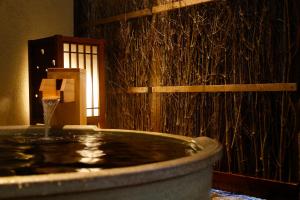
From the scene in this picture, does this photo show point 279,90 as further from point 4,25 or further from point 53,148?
point 4,25

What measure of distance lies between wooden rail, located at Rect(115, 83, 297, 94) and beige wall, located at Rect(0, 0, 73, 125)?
199 centimetres

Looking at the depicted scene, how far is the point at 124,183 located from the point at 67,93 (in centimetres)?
298

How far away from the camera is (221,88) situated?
4.95 metres

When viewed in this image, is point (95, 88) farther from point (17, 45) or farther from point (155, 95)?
point (17, 45)

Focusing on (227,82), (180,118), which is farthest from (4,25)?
(227,82)

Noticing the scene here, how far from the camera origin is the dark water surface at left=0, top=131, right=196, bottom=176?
2492mm

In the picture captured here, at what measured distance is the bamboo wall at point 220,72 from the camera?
4.40 meters

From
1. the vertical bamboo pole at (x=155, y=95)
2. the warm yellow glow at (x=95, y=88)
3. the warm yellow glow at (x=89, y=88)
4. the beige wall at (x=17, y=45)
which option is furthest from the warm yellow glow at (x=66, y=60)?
the vertical bamboo pole at (x=155, y=95)

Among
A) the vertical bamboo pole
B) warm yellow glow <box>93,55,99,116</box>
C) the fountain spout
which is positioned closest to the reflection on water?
the fountain spout

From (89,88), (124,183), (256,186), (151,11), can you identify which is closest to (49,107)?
(89,88)

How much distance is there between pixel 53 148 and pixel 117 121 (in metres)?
A: 3.55

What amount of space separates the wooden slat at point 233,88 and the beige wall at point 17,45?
2.54m

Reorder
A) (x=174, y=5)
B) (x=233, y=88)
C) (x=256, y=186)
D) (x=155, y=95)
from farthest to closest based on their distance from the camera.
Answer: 1. (x=155, y=95)
2. (x=174, y=5)
3. (x=233, y=88)
4. (x=256, y=186)

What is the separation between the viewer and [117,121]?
6.80 meters
